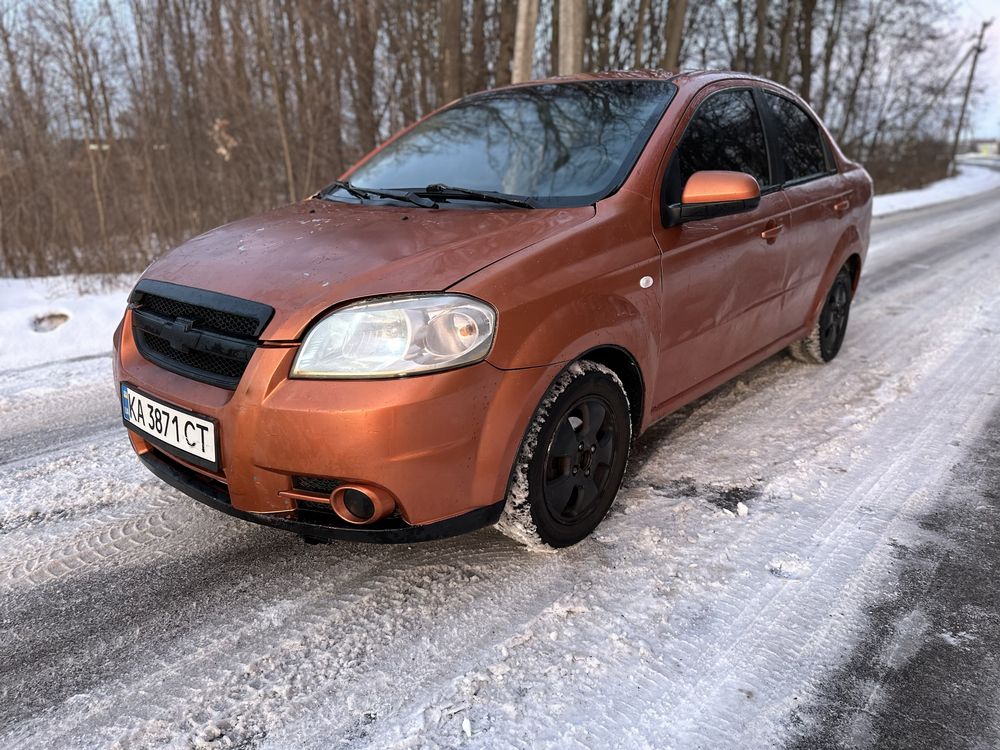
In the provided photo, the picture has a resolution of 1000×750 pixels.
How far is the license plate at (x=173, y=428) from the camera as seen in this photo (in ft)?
7.22

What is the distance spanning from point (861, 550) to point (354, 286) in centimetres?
201

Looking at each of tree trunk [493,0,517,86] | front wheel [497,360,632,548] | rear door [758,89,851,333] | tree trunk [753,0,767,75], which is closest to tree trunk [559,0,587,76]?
tree trunk [493,0,517,86]

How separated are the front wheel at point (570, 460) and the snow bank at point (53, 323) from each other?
4.14m

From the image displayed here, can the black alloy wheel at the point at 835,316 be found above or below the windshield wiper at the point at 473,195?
below

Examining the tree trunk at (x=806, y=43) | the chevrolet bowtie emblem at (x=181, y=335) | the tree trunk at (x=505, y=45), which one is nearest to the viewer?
the chevrolet bowtie emblem at (x=181, y=335)

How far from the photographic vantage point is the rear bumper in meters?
2.13

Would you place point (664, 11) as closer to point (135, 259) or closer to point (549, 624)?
point (135, 259)

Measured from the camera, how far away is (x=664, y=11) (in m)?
21.0

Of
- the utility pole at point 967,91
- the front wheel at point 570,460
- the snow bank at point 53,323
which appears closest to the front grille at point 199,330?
the front wheel at point 570,460

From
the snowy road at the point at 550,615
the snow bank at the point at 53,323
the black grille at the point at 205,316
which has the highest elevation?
the black grille at the point at 205,316

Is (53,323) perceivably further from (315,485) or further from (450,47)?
(450,47)

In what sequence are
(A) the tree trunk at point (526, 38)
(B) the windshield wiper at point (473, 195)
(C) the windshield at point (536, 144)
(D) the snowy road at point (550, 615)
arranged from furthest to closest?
(A) the tree trunk at point (526, 38), (C) the windshield at point (536, 144), (B) the windshield wiper at point (473, 195), (D) the snowy road at point (550, 615)

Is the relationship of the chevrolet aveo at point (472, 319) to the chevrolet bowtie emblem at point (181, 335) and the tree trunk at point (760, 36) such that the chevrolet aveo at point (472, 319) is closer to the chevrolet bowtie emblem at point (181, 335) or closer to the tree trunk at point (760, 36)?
the chevrolet bowtie emblem at point (181, 335)

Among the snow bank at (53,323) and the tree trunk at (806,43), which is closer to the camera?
the snow bank at (53,323)
